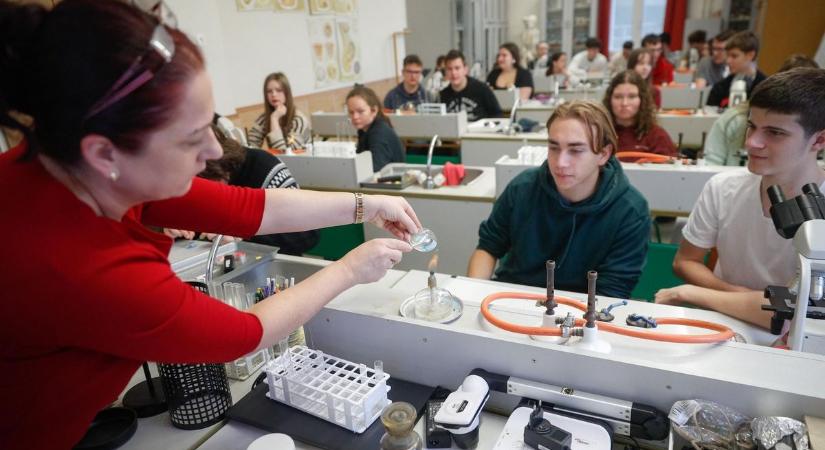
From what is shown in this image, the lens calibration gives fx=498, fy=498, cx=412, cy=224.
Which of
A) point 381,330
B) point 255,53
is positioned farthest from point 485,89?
point 381,330

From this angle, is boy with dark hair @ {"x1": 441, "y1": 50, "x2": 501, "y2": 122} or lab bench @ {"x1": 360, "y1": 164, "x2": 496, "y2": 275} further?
boy with dark hair @ {"x1": 441, "y1": 50, "x2": 501, "y2": 122}

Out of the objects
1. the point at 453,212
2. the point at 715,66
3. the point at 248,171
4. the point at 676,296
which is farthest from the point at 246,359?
the point at 715,66

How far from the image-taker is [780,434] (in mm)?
777

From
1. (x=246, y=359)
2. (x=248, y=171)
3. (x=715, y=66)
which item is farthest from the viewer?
(x=715, y=66)

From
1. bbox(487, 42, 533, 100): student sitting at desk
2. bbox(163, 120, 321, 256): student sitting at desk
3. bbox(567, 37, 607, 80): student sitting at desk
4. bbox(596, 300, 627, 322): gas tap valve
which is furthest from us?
bbox(567, 37, 607, 80): student sitting at desk

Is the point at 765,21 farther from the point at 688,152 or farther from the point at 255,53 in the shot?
the point at 255,53

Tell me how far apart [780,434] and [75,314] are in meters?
1.04

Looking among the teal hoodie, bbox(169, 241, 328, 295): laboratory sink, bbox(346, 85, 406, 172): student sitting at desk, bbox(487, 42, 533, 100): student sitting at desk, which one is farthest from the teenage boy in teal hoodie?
bbox(487, 42, 533, 100): student sitting at desk

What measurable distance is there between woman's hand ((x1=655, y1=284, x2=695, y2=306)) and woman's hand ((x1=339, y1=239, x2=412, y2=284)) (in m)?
0.84

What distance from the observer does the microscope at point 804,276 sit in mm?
908

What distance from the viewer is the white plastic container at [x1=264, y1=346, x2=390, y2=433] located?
97 cm

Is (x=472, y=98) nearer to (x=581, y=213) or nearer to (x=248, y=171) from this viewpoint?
(x=248, y=171)

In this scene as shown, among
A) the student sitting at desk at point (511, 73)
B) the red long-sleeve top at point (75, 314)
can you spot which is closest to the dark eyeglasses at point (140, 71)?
the red long-sleeve top at point (75, 314)

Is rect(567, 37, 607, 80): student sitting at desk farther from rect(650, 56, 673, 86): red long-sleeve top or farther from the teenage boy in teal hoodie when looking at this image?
the teenage boy in teal hoodie
